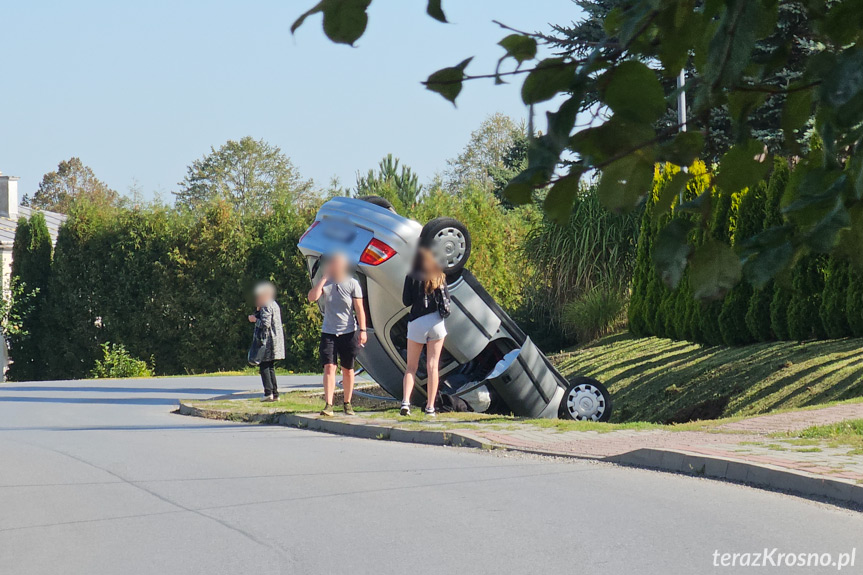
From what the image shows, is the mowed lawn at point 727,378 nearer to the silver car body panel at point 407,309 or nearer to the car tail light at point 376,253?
the silver car body panel at point 407,309

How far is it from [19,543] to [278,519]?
1.39 metres

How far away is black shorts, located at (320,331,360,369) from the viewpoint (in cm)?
1153

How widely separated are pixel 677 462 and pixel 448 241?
407 cm

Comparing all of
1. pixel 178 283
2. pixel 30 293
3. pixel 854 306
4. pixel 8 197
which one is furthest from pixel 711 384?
pixel 8 197

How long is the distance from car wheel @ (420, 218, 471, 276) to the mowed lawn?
367 cm

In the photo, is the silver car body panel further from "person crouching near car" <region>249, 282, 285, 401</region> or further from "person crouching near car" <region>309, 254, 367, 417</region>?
"person crouching near car" <region>249, 282, 285, 401</region>

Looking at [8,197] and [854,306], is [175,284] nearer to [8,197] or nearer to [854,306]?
[854,306]

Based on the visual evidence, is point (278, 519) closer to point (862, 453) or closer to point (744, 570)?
point (744, 570)

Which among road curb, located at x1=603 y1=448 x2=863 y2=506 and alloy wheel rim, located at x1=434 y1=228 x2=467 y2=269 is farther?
alloy wheel rim, located at x1=434 y1=228 x2=467 y2=269

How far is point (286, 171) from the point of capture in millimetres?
66875

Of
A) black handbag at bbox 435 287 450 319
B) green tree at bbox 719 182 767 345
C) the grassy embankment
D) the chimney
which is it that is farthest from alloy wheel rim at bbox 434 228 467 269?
the chimney

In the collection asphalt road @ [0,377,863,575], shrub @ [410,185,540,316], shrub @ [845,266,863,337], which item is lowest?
asphalt road @ [0,377,863,575]

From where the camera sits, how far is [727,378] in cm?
1319

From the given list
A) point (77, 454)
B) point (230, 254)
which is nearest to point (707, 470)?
point (77, 454)
